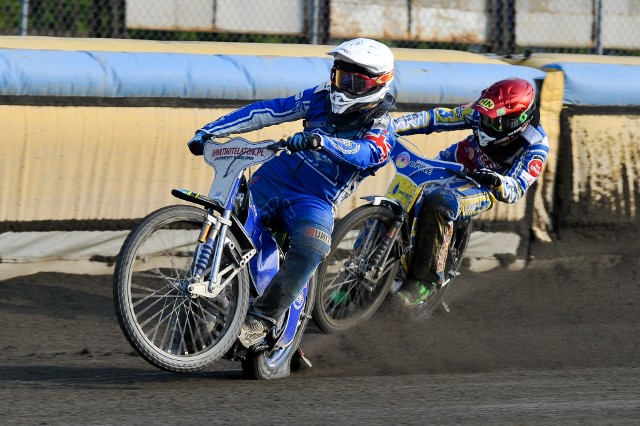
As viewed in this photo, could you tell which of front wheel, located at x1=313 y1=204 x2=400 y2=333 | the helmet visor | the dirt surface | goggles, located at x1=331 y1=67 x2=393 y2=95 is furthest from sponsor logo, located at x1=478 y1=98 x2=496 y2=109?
goggles, located at x1=331 y1=67 x2=393 y2=95

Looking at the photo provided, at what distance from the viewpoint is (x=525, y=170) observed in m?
7.26

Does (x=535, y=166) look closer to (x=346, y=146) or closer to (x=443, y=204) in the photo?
(x=443, y=204)

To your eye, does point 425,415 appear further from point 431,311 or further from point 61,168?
point 61,168

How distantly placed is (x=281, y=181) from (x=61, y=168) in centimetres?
267

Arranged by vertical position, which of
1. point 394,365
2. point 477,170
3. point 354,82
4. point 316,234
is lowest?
point 394,365

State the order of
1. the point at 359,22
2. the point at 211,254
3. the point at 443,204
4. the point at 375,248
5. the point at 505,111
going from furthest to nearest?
the point at 359,22
the point at 505,111
the point at 443,204
the point at 375,248
the point at 211,254

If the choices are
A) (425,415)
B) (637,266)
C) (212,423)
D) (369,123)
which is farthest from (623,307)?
(212,423)

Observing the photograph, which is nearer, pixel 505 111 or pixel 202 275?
pixel 202 275

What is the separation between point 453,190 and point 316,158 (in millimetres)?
1900

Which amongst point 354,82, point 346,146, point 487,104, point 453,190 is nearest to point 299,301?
point 346,146

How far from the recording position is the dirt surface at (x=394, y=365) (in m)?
4.62

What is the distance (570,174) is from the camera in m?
9.48

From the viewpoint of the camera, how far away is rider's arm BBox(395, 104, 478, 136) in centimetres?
757

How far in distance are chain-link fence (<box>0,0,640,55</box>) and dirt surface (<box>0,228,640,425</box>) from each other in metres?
2.39
